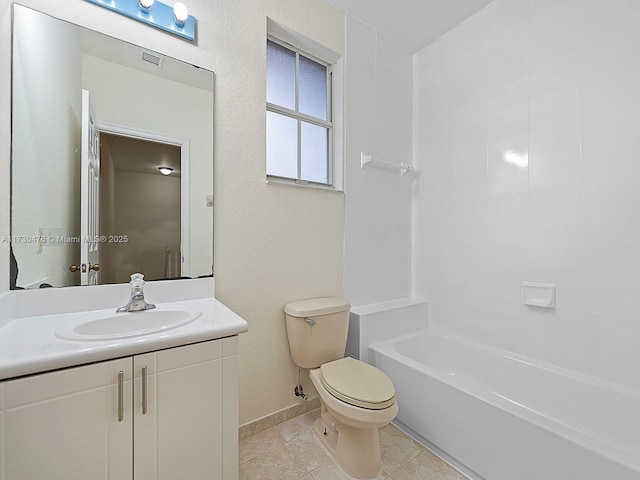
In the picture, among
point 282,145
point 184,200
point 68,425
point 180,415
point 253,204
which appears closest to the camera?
point 68,425

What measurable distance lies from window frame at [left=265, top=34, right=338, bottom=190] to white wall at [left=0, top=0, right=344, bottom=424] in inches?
5.9

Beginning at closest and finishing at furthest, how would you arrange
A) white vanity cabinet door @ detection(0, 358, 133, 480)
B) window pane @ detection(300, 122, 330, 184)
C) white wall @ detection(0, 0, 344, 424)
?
white vanity cabinet door @ detection(0, 358, 133, 480) < white wall @ detection(0, 0, 344, 424) < window pane @ detection(300, 122, 330, 184)

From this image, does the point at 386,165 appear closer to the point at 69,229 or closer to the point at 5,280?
the point at 69,229

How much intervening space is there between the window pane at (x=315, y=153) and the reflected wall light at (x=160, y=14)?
853 millimetres

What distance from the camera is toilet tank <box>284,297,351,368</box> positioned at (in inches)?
65.6

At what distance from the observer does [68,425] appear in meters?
0.80

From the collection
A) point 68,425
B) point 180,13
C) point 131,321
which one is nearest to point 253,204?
point 131,321

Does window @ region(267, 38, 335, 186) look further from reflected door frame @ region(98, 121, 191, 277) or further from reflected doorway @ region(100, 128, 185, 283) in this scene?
reflected doorway @ region(100, 128, 185, 283)

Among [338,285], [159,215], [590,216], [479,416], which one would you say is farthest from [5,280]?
[590,216]

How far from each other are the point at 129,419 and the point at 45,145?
3.59 feet

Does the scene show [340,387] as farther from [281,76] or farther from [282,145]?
[281,76]

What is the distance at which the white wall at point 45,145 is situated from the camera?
44.0 inches

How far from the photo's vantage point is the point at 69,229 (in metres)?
1.20

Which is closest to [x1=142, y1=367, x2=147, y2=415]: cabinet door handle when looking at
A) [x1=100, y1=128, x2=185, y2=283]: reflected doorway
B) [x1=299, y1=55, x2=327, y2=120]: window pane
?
[x1=100, y1=128, x2=185, y2=283]: reflected doorway
